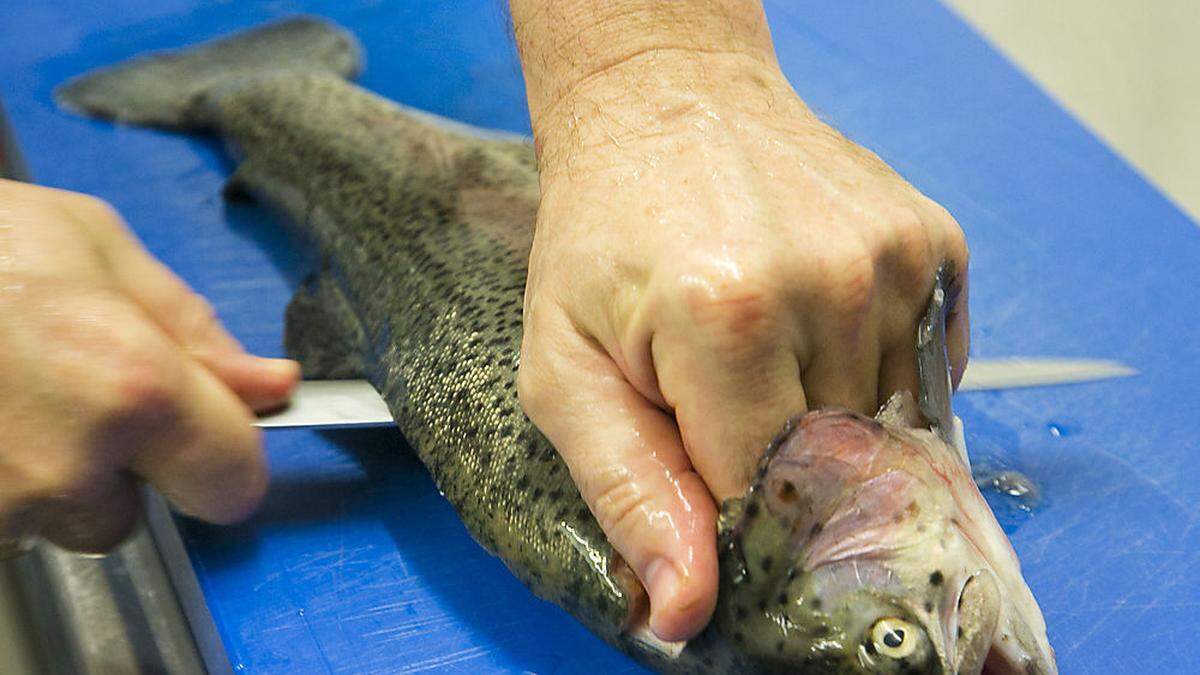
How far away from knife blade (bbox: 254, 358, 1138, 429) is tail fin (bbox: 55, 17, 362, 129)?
1052mm

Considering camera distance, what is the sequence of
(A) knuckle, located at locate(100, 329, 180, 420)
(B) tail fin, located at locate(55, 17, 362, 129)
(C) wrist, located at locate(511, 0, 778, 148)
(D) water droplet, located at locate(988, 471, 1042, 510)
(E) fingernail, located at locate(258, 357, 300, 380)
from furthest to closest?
(B) tail fin, located at locate(55, 17, 362, 129) → (D) water droplet, located at locate(988, 471, 1042, 510) → (E) fingernail, located at locate(258, 357, 300, 380) → (C) wrist, located at locate(511, 0, 778, 148) → (A) knuckle, located at locate(100, 329, 180, 420)

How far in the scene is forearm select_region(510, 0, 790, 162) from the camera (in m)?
1.48

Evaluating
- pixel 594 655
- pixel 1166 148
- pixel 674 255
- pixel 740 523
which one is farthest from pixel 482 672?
pixel 1166 148

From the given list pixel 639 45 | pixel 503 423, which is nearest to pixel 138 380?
pixel 503 423

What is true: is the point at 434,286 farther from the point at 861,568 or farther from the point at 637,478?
the point at 861,568

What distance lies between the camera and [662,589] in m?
1.25

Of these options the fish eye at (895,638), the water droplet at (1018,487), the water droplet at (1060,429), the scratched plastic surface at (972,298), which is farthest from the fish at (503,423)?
the water droplet at (1060,429)

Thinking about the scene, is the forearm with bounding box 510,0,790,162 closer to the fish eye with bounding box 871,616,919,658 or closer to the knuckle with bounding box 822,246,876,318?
the knuckle with bounding box 822,246,876,318

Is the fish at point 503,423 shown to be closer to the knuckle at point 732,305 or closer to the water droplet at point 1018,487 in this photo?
the knuckle at point 732,305

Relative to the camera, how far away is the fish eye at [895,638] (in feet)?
3.86

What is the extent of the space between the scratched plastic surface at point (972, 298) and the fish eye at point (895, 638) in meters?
0.53

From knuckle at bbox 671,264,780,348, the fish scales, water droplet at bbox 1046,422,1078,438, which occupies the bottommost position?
water droplet at bbox 1046,422,1078,438

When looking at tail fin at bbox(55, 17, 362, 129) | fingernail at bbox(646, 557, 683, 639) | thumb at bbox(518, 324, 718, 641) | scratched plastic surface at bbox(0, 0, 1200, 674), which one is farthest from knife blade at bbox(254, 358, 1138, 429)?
tail fin at bbox(55, 17, 362, 129)

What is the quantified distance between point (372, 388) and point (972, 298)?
111cm
